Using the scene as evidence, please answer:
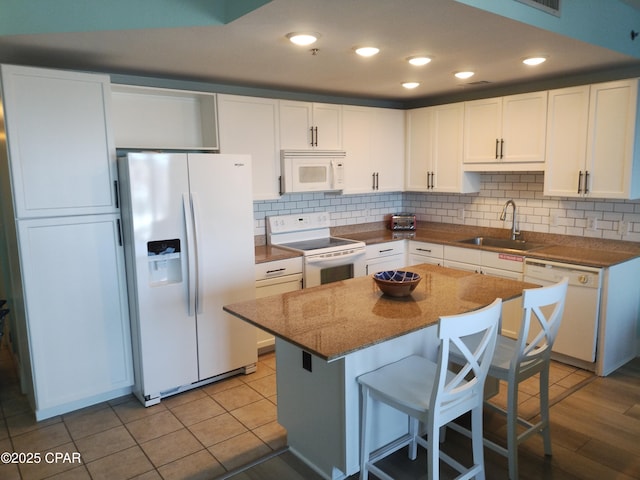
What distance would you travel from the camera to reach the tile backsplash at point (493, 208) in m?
3.99

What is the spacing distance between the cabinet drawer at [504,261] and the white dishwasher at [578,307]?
158 mm

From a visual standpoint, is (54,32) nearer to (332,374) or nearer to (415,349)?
(332,374)

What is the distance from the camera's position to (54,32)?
2.37 metres

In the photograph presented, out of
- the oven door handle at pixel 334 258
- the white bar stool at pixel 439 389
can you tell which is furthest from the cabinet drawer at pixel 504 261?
the white bar stool at pixel 439 389

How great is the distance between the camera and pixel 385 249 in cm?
480

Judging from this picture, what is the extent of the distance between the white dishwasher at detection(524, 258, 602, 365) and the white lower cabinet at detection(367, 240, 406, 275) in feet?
4.78

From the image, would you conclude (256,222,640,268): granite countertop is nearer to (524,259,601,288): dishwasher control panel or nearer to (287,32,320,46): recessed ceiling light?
(524,259,601,288): dishwasher control panel

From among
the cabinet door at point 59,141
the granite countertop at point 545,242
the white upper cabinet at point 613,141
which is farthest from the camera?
the granite countertop at point 545,242

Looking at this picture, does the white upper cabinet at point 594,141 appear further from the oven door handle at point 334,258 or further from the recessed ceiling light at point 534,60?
the oven door handle at point 334,258

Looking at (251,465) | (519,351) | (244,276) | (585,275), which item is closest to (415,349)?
(519,351)

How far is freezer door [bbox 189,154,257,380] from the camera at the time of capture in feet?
10.9

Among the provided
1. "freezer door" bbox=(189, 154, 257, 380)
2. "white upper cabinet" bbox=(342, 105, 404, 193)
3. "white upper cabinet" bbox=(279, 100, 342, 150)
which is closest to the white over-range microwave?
"white upper cabinet" bbox=(279, 100, 342, 150)

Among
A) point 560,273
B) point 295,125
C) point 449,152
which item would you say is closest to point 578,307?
point 560,273

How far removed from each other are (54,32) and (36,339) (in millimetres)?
1850
